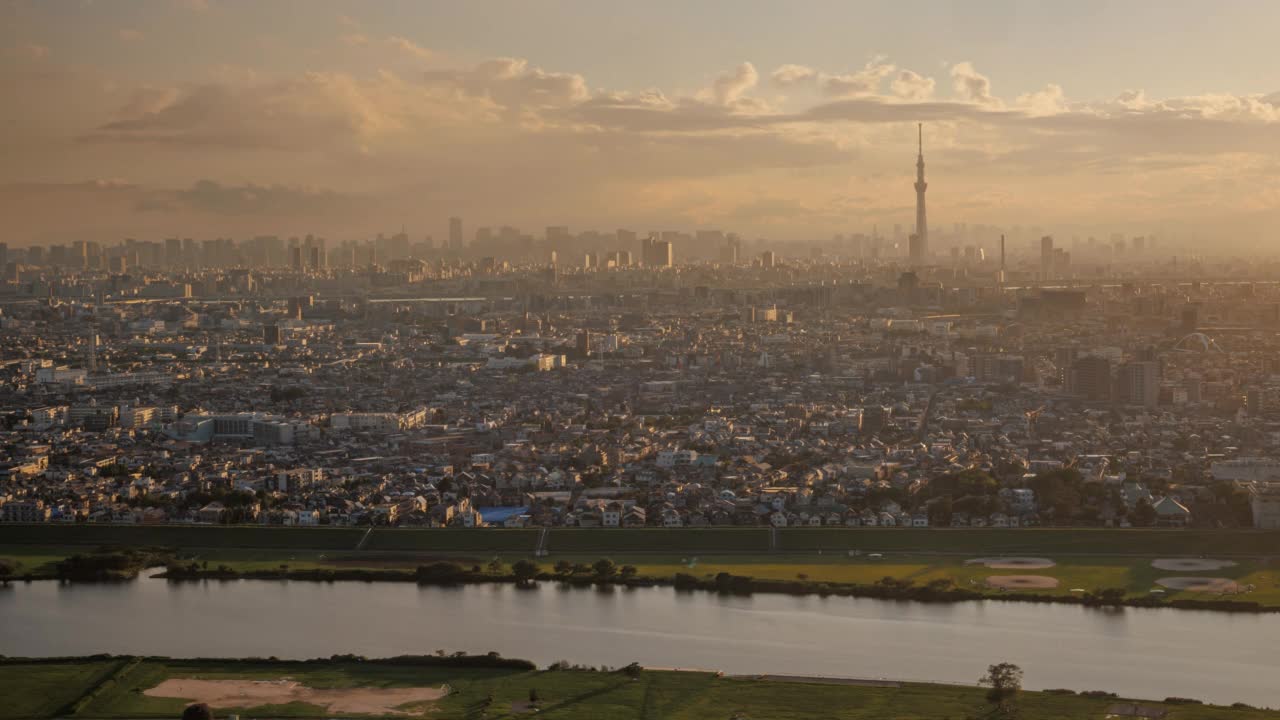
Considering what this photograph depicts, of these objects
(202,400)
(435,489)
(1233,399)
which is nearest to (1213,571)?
(435,489)

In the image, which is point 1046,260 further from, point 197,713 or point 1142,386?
point 197,713

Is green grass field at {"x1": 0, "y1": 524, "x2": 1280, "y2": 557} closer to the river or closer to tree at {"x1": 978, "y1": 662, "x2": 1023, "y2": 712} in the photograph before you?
the river

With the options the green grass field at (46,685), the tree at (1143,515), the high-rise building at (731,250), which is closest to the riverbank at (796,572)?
the tree at (1143,515)

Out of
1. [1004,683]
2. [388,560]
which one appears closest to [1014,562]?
[1004,683]

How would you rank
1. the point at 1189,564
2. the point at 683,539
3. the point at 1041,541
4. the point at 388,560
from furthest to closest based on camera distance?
the point at 683,539, the point at 1041,541, the point at 388,560, the point at 1189,564

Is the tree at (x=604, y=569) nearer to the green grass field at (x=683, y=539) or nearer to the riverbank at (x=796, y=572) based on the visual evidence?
the riverbank at (x=796, y=572)

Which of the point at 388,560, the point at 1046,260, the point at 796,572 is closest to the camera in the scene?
the point at 796,572
